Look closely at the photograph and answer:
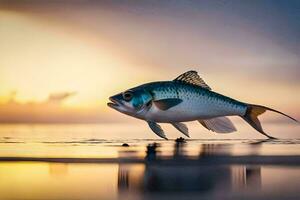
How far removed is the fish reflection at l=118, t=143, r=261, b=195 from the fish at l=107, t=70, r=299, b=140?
46 cm

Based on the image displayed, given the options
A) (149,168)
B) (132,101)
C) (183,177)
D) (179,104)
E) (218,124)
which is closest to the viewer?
(183,177)

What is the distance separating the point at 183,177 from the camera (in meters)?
2.16

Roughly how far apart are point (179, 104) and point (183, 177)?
1103mm

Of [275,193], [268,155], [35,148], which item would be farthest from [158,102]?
[275,193]

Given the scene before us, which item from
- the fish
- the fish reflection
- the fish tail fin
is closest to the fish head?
the fish

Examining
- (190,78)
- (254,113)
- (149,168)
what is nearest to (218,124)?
(254,113)

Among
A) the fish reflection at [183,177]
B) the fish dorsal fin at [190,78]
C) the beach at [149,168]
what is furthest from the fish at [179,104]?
the fish reflection at [183,177]

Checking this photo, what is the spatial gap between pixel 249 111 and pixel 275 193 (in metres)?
1.47

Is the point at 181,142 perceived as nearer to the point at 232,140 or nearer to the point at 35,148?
the point at 232,140

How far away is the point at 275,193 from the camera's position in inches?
70.9

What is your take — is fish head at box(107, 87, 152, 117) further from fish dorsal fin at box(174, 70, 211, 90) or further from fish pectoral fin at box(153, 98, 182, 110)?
fish dorsal fin at box(174, 70, 211, 90)

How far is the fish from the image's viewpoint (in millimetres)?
3135

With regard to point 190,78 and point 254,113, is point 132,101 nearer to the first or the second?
point 190,78

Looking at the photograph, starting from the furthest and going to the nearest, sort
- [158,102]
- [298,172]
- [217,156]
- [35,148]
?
[35,148] → [158,102] → [217,156] → [298,172]
